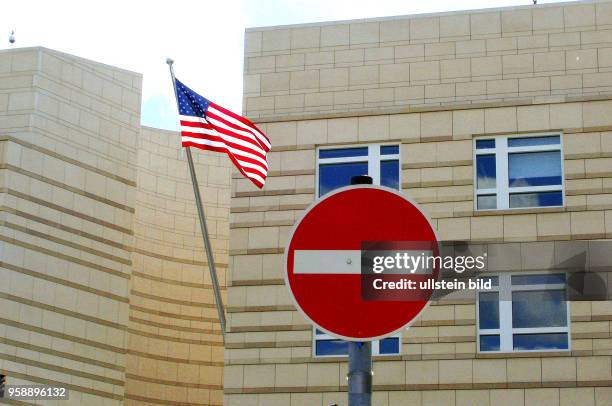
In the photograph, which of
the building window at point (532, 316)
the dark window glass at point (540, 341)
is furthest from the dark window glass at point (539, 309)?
the dark window glass at point (540, 341)

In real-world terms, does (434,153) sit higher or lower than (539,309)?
higher

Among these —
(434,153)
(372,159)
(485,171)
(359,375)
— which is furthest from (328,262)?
(372,159)

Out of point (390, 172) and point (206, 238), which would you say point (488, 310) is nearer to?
point (390, 172)

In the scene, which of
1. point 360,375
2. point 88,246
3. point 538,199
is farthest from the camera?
point 88,246

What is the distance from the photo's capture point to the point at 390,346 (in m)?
25.7

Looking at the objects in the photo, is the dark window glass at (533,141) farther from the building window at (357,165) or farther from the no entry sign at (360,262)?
the no entry sign at (360,262)

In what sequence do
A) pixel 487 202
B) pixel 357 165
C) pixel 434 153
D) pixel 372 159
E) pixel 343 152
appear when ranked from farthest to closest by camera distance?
pixel 343 152 < pixel 357 165 < pixel 372 159 < pixel 434 153 < pixel 487 202

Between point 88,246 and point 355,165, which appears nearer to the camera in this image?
point 355,165

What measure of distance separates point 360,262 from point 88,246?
80.4ft

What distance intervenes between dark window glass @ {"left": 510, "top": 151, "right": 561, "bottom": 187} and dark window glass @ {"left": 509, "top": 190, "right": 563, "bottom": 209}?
0.20 metres

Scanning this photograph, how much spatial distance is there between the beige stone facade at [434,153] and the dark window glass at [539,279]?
2.19 feet

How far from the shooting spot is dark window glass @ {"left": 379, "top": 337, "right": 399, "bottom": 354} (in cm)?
2561

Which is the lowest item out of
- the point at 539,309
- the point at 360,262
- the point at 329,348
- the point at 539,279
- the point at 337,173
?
the point at 360,262

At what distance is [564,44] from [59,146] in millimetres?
11316
